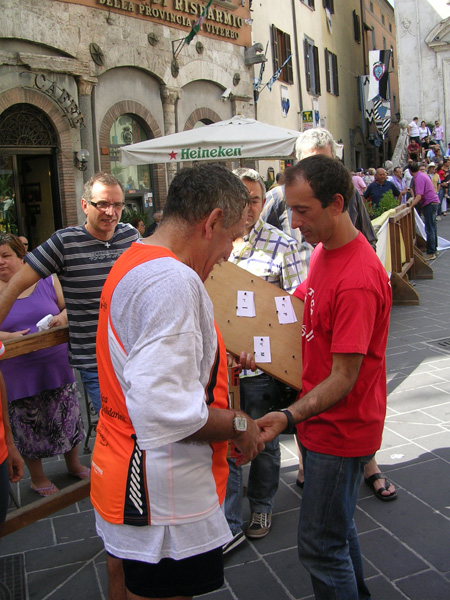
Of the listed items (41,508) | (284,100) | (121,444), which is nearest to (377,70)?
(284,100)

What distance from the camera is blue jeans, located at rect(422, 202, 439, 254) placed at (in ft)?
44.7

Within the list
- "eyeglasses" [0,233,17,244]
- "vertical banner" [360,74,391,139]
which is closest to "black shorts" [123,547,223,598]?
"eyeglasses" [0,233,17,244]

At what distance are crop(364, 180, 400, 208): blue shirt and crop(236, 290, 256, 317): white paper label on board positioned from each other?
33.1ft

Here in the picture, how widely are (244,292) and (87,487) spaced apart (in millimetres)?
1432

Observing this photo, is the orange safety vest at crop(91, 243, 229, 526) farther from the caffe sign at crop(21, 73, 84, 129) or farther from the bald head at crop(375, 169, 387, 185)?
the bald head at crop(375, 169, 387, 185)

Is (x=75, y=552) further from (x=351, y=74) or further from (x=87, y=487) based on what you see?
(x=351, y=74)

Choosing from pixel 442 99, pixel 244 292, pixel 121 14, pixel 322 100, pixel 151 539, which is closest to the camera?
pixel 151 539

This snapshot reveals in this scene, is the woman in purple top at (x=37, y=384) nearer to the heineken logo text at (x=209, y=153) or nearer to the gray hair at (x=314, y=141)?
the gray hair at (x=314, y=141)

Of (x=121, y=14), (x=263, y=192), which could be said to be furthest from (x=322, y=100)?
(x=263, y=192)

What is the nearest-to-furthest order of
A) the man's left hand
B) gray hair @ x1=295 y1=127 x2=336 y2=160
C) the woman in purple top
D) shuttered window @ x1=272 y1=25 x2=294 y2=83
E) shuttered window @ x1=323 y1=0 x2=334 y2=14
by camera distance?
the man's left hand
gray hair @ x1=295 y1=127 x2=336 y2=160
the woman in purple top
shuttered window @ x1=272 y1=25 x2=294 y2=83
shuttered window @ x1=323 y1=0 x2=334 y2=14

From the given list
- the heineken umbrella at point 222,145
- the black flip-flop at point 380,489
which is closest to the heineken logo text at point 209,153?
the heineken umbrella at point 222,145

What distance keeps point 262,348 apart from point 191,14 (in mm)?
15029

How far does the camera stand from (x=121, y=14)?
547 inches

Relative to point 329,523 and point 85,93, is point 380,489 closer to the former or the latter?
point 329,523
